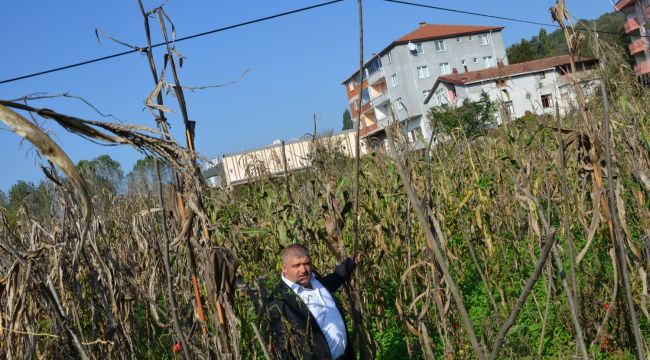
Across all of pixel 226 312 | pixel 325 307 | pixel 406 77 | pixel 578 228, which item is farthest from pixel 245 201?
pixel 406 77

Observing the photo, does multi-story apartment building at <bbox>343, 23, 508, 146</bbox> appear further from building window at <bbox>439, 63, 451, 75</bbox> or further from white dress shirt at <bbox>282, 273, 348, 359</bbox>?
white dress shirt at <bbox>282, 273, 348, 359</bbox>

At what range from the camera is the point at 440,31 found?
63.3 meters

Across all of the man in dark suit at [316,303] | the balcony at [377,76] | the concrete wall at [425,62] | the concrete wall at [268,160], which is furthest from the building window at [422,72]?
the man in dark suit at [316,303]

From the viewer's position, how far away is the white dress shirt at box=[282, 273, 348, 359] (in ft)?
12.8

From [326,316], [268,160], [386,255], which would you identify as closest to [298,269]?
[326,316]

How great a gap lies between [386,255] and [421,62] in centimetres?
5608

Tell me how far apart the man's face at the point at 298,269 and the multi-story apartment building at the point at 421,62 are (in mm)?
53095

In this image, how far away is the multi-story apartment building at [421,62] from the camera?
2330 inches

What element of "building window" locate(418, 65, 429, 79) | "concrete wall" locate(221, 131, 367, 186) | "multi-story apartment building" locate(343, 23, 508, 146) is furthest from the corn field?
"building window" locate(418, 65, 429, 79)

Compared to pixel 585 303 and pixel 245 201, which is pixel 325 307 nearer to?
pixel 585 303

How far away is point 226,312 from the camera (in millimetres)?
2246

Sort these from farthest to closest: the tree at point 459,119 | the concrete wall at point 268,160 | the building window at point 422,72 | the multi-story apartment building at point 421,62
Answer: the building window at point 422,72
the multi-story apartment building at point 421,62
the tree at point 459,119
the concrete wall at point 268,160

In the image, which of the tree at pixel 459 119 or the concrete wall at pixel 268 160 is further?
the tree at pixel 459 119

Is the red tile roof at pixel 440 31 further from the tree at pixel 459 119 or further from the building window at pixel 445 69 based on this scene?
the tree at pixel 459 119
